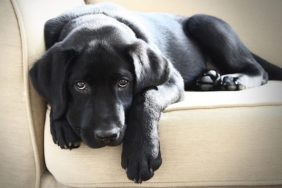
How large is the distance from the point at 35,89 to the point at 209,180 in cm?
67

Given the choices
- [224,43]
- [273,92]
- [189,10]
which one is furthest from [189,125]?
[189,10]

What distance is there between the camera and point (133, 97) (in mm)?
1585

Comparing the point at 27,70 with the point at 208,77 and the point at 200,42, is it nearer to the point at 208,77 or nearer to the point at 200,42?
the point at 208,77

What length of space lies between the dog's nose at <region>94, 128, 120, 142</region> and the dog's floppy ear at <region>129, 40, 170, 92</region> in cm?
25

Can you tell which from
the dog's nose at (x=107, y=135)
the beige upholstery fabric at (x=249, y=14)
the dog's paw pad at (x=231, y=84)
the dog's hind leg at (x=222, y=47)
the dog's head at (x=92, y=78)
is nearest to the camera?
the dog's nose at (x=107, y=135)

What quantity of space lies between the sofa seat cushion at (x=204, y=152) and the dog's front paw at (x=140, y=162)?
0.09 meters

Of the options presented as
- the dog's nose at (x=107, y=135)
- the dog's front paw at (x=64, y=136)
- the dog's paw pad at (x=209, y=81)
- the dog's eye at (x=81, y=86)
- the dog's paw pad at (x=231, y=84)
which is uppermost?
the dog's eye at (x=81, y=86)

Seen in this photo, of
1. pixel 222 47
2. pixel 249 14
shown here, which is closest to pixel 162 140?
pixel 222 47

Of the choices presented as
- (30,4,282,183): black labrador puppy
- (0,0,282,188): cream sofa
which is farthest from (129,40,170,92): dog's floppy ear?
(0,0,282,188): cream sofa

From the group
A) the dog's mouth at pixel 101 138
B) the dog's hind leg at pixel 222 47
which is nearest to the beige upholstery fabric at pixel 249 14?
the dog's hind leg at pixel 222 47

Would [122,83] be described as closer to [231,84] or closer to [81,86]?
[81,86]

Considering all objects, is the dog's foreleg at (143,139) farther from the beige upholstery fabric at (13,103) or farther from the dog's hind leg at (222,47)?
the dog's hind leg at (222,47)

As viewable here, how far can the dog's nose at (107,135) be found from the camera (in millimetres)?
1367

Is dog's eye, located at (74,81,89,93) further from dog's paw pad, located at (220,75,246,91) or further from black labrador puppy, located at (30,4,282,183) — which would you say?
dog's paw pad, located at (220,75,246,91)
